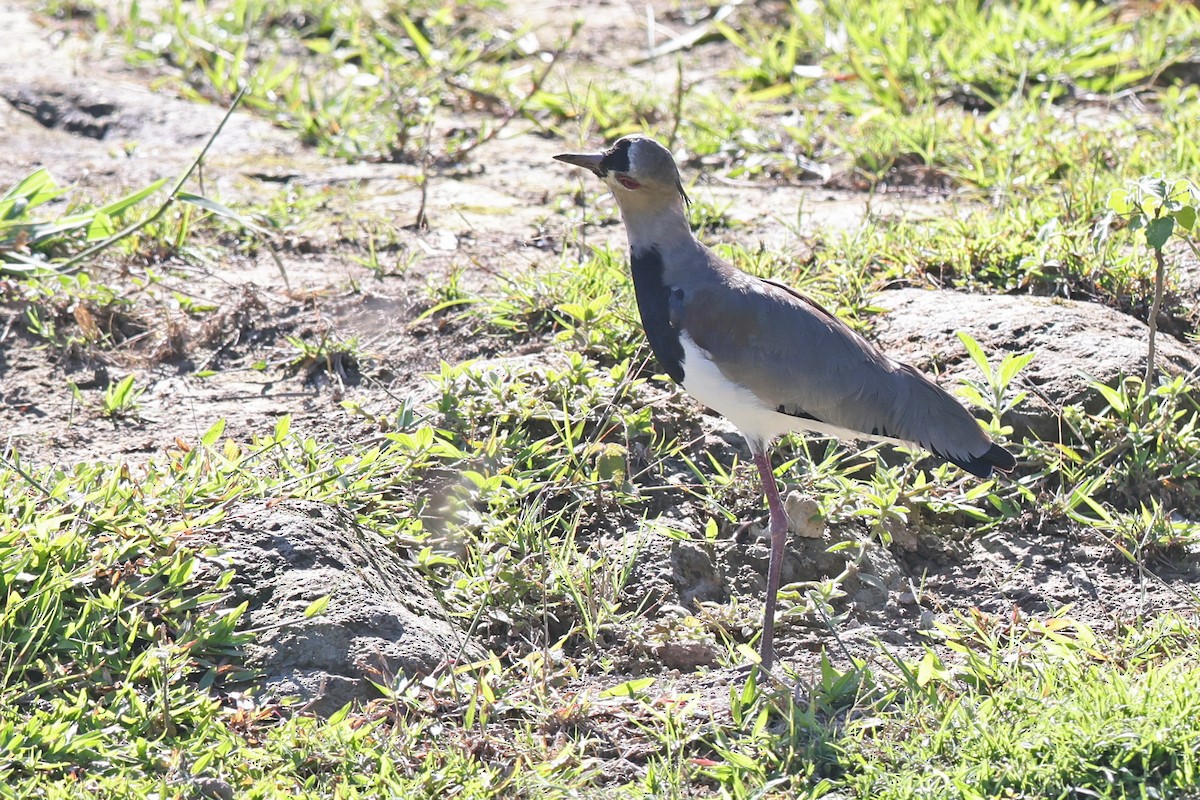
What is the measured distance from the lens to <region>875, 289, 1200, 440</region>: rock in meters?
4.46

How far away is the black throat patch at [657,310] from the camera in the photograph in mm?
3881

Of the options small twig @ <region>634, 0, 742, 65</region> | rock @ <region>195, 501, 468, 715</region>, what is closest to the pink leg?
rock @ <region>195, 501, 468, 715</region>

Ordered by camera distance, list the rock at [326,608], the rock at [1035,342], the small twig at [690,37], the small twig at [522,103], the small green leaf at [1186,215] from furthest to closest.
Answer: the small twig at [690,37], the small twig at [522,103], the rock at [1035,342], the small green leaf at [1186,215], the rock at [326,608]

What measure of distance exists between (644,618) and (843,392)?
0.85m

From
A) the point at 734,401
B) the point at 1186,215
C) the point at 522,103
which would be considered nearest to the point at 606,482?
the point at 734,401

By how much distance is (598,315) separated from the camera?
4754 millimetres

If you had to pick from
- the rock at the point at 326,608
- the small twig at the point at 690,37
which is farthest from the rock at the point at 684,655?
the small twig at the point at 690,37

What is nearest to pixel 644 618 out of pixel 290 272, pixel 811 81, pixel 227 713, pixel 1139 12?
pixel 227 713

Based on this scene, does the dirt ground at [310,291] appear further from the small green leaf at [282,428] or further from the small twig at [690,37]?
the small green leaf at [282,428]

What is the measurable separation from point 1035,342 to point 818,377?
1164 mm

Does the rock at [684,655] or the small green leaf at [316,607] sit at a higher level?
the small green leaf at [316,607]

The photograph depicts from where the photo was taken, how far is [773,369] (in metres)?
3.85

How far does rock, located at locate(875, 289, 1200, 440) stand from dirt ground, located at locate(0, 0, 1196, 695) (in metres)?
0.51

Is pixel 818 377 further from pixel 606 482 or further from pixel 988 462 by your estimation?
pixel 606 482
